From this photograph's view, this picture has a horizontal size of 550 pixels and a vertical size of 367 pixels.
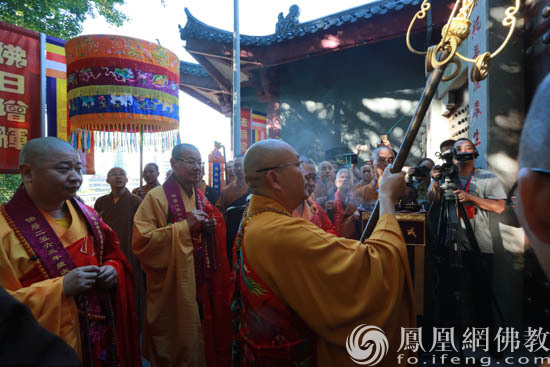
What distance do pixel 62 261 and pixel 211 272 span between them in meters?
1.55

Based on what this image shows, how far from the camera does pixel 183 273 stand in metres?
2.91

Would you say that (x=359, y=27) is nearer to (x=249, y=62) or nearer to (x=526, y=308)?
(x=249, y=62)

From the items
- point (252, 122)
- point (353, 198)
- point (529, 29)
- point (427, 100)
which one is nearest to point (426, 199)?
point (353, 198)

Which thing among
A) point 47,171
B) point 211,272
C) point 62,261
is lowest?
point 211,272

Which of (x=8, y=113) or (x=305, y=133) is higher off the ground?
(x=305, y=133)

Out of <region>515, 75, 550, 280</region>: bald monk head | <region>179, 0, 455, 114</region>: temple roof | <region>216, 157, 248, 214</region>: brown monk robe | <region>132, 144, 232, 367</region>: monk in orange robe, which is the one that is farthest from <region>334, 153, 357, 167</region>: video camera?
<region>515, 75, 550, 280</region>: bald monk head

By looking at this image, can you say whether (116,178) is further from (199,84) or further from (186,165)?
(199,84)

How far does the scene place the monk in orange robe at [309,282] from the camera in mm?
1369

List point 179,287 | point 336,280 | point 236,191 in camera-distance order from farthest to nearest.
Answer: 1. point 236,191
2. point 179,287
3. point 336,280

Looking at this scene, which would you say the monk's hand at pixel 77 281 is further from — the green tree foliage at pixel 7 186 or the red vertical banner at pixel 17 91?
the green tree foliage at pixel 7 186

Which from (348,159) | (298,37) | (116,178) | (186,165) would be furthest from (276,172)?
(298,37)

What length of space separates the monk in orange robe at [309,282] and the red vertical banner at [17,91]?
7.45 ft

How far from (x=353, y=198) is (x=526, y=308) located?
233 centimetres

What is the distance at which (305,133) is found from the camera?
913cm
